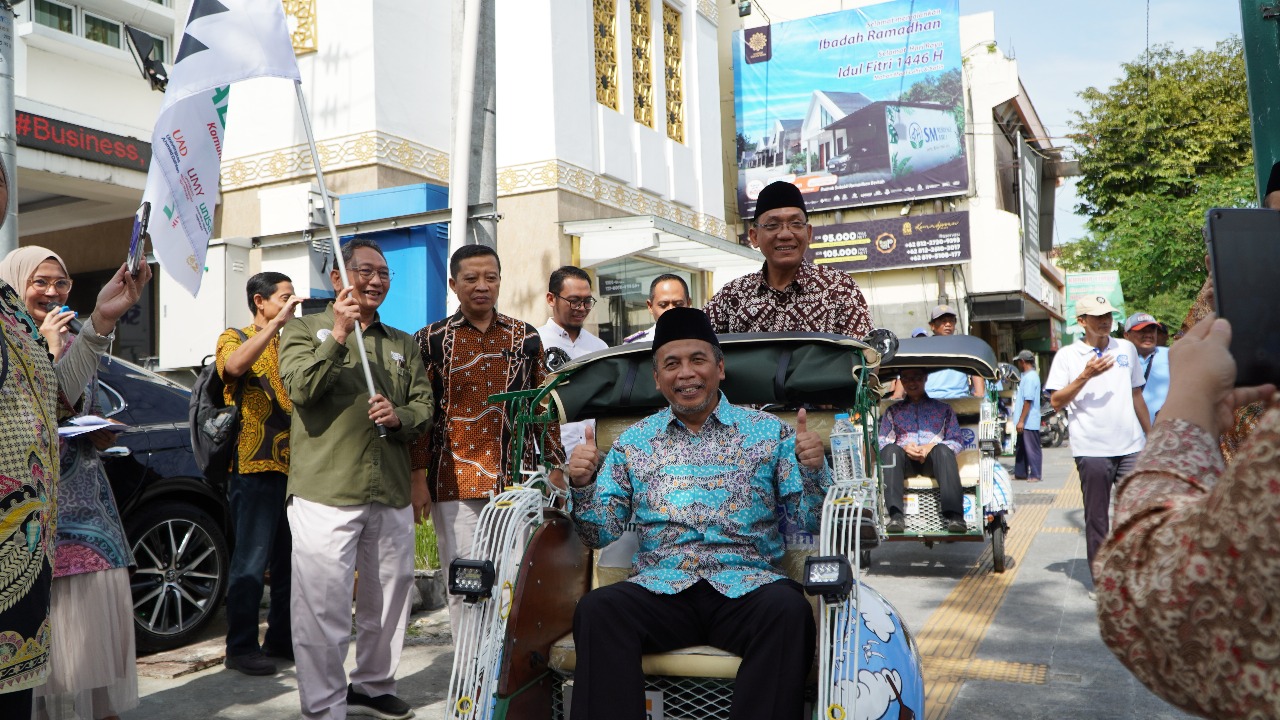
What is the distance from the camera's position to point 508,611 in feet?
11.1

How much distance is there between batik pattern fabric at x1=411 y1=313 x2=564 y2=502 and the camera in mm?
4754

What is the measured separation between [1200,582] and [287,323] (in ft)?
13.7

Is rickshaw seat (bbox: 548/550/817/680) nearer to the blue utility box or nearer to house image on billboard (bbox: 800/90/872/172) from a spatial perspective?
the blue utility box

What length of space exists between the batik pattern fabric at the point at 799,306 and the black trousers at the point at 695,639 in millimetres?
1538

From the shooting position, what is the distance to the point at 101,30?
12.2m

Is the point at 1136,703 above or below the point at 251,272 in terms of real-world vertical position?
below

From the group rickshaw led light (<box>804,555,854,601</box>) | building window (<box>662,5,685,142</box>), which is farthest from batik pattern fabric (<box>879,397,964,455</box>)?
building window (<box>662,5,685,142</box>)

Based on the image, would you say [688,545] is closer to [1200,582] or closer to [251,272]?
[1200,582]

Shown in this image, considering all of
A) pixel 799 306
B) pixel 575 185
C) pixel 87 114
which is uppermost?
pixel 87 114

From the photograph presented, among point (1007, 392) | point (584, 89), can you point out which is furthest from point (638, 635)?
point (1007, 392)

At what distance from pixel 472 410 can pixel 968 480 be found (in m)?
4.95

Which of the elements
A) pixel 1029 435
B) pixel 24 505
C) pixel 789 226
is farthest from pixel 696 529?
pixel 1029 435

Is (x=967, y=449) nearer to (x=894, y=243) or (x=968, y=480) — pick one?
(x=968, y=480)

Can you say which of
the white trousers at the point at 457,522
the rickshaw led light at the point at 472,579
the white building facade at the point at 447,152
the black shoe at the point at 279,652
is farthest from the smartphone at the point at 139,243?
the white building facade at the point at 447,152
